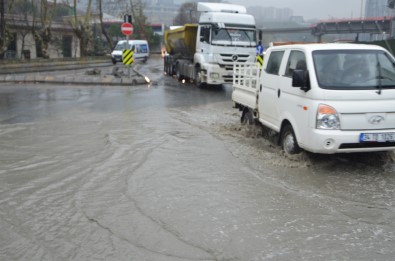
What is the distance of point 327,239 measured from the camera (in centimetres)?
432

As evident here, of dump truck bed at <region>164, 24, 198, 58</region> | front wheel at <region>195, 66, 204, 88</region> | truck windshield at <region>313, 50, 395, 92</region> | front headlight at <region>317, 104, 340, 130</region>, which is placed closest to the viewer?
front headlight at <region>317, 104, 340, 130</region>

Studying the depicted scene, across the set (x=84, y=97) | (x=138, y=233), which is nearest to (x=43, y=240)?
(x=138, y=233)

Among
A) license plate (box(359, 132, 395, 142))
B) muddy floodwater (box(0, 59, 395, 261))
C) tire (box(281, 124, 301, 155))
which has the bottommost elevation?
muddy floodwater (box(0, 59, 395, 261))

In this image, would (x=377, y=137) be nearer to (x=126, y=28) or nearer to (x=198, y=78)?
(x=198, y=78)

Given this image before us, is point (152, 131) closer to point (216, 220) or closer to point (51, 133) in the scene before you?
point (51, 133)

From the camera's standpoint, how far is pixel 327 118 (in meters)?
6.21

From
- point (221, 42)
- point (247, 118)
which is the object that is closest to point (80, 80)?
point (221, 42)

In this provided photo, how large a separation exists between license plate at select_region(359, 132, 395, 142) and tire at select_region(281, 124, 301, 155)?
3.35 feet

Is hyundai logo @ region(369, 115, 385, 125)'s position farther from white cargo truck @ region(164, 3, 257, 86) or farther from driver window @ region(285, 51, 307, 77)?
white cargo truck @ region(164, 3, 257, 86)

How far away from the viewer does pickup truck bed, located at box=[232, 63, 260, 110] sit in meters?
9.03

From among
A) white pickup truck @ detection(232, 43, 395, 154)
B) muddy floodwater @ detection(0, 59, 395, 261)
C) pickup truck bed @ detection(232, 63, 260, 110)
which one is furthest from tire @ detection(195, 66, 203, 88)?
white pickup truck @ detection(232, 43, 395, 154)

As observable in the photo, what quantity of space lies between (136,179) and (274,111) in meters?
2.83

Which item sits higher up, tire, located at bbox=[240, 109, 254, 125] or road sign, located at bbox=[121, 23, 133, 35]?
road sign, located at bbox=[121, 23, 133, 35]

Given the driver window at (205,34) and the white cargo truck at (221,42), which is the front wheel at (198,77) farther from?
the driver window at (205,34)
